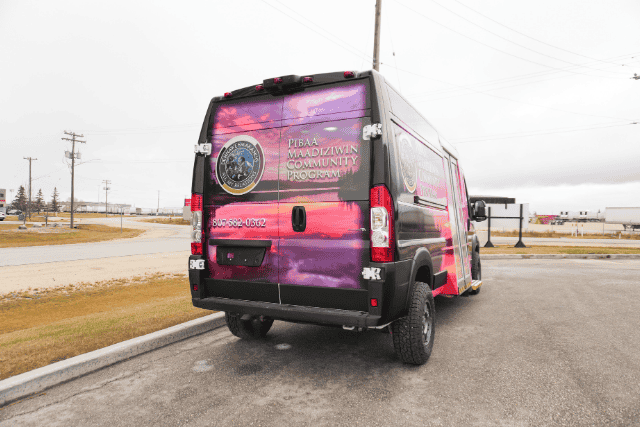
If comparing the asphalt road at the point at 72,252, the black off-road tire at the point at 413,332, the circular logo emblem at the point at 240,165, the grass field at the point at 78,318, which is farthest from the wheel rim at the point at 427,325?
the asphalt road at the point at 72,252

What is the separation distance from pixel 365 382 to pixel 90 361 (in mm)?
2621

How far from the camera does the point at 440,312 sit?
6.29 meters

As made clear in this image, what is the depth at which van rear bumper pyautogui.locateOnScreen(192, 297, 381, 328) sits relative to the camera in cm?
316

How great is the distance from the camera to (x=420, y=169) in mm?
4109

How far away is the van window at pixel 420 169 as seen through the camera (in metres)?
3.60

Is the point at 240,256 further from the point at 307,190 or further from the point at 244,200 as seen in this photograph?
the point at 307,190

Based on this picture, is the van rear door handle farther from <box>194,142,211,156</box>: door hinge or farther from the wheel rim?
the wheel rim

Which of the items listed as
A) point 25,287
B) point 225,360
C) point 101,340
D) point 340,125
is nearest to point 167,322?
point 101,340

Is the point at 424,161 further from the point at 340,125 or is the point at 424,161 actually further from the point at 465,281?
the point at 465,281

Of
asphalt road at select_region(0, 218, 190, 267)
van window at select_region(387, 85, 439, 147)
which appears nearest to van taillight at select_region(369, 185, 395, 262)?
van window at select_region(387, 85, 439, 147)

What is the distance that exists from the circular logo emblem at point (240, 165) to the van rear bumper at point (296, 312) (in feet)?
3.59

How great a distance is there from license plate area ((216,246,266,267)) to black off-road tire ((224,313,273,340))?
781 mm

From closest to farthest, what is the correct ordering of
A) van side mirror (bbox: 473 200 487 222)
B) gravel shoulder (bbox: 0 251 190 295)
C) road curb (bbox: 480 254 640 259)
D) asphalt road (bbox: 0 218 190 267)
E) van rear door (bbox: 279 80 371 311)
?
van rear door (bbox: 279 80 371 311)
van side mirror (bbox: 473 200 487 222)
gravel shoulder (bbox: 0 251 190 295)
asphalt road (bbox: 0 218 190 267)
road curb (bbox: 480 254 640 259)

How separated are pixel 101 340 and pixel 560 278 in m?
10.5
